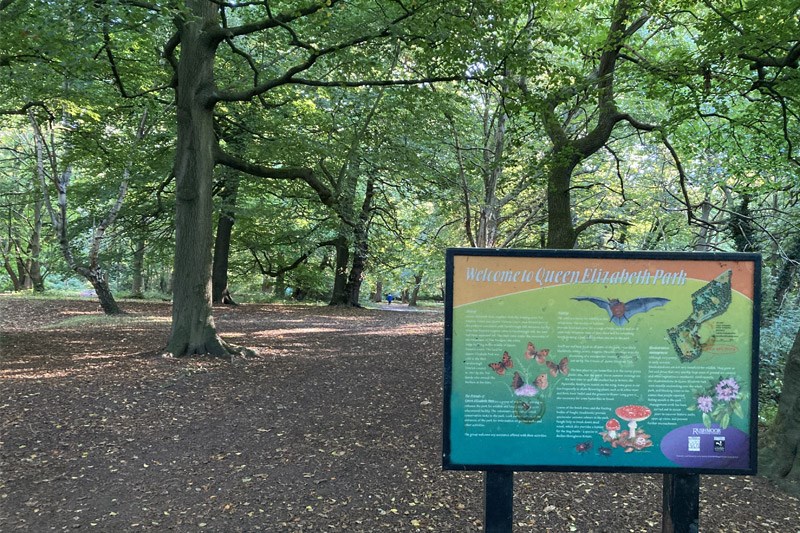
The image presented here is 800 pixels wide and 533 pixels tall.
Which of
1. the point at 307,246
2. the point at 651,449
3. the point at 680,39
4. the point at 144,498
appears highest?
the point at 680,39

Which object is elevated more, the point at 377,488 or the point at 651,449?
the point at 651,449

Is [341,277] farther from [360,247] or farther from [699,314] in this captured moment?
[699,314]

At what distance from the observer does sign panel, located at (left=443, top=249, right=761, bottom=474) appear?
250 centimetres

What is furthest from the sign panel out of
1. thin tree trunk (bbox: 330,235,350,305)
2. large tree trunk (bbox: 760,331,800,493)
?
thin tree trunk (bbox: 330,235,350,305)

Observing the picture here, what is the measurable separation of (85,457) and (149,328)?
25.2 feet

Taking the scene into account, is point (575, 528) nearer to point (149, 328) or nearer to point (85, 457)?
point (85, 457)

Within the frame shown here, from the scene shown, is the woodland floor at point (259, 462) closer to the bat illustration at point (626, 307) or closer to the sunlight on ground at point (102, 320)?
the bat illustration at point (626, 307)

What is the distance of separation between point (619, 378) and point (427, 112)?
8.54m

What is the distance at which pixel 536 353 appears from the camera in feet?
8.23

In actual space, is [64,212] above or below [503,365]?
above

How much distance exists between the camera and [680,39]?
10312 millimetres

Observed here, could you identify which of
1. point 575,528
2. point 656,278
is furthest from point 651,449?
point 575,528

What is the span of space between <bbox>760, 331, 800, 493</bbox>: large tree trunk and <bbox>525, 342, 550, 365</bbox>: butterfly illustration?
3.17 meters

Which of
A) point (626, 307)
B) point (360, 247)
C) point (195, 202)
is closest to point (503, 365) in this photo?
point (626, 307)
